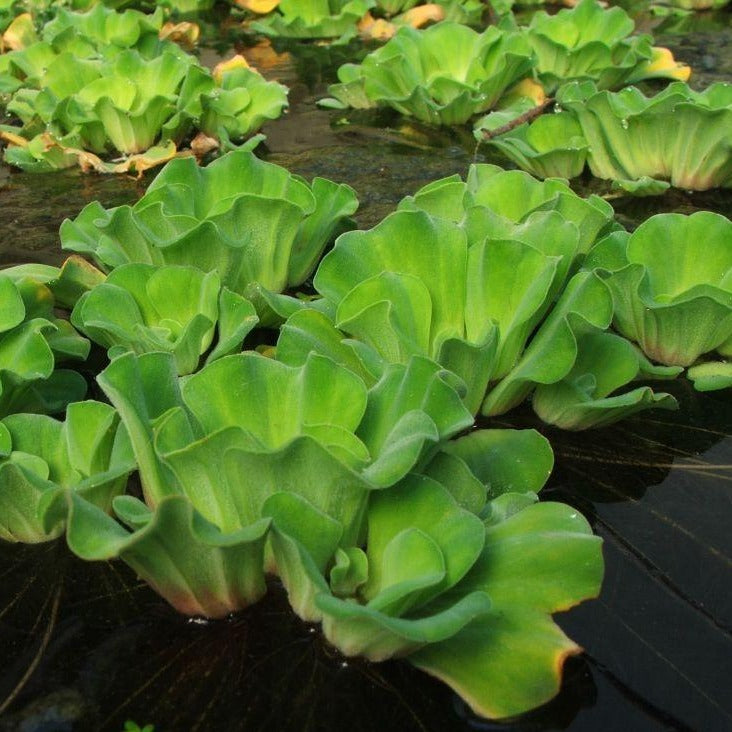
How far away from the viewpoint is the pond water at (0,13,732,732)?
1382 mm

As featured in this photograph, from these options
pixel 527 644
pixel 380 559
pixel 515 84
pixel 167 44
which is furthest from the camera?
pixel 167 44

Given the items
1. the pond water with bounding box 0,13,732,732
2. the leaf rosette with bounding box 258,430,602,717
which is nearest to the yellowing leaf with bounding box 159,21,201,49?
the pond water with bounding box 0,13,732,732

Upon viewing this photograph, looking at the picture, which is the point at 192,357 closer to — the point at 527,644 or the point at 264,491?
the point at 264,491

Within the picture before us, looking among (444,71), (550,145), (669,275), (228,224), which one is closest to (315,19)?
(444,71)

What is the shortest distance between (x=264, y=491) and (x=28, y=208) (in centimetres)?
227

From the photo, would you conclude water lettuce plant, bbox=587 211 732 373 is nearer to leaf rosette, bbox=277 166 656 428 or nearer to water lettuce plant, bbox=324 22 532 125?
leaf rosette, bbox=277 166 656 428

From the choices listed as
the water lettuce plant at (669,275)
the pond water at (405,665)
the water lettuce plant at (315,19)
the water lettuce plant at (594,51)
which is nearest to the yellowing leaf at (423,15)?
the water lettuce plant at (315,19)

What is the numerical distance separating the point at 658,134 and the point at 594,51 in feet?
3.81

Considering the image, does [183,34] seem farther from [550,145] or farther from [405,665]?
[405,665]

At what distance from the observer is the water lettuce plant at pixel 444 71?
3.85m

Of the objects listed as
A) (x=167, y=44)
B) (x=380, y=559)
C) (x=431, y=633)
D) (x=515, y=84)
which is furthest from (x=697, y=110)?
(x=167, y=44)

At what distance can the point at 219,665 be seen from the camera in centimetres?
146

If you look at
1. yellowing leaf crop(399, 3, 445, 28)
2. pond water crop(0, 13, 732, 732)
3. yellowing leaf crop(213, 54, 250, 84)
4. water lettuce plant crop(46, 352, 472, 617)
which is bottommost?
yellowing leaf crop(399, 3, 445, 28)

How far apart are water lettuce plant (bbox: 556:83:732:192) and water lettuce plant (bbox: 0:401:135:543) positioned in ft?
6.72
